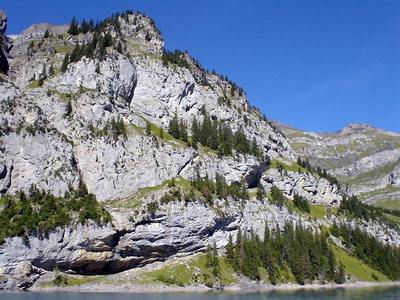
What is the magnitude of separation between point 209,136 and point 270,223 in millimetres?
47052

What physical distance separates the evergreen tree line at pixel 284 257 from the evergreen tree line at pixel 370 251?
76.6 ft

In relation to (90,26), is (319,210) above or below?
below

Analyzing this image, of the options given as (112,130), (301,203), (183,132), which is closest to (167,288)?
(112,130)

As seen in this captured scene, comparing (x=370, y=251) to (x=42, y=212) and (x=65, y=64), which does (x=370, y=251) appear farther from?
(x=65, y=64)

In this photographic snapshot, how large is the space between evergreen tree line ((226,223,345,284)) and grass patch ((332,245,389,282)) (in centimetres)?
611

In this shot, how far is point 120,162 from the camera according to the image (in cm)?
11931

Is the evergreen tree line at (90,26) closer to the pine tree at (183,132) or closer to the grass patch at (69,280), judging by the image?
the pine tree at (183,132)

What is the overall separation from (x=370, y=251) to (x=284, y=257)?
1848 inches

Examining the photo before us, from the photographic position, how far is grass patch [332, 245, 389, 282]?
4813 inches

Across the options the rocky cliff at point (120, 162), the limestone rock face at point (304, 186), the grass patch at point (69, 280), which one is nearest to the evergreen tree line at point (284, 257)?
the rocky cliff at point (120, 162)

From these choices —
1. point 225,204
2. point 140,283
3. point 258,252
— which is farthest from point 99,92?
point 258,252

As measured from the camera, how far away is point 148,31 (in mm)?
192750

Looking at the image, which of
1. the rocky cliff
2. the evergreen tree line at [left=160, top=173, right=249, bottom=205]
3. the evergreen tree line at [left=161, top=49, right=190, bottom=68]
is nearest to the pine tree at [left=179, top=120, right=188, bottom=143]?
the rocky cliff

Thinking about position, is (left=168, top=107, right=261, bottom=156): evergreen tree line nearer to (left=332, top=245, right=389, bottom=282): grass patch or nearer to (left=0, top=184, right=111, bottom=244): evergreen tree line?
(left=0, top=184, right=111, bottom=244): evergreen tree line
